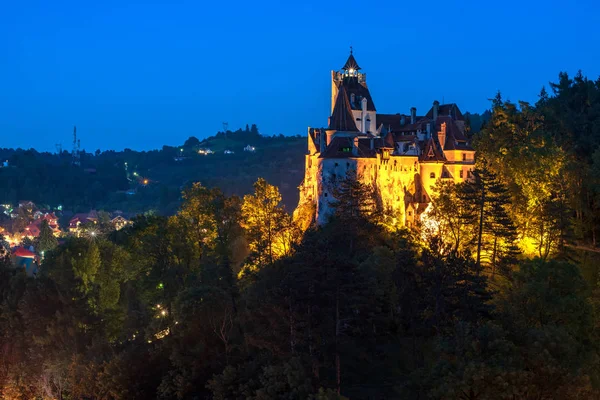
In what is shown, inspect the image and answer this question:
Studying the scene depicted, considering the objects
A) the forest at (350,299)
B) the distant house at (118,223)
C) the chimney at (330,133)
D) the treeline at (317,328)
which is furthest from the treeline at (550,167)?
the distant house at (118,223)

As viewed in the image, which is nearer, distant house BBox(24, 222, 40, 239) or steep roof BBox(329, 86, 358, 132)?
steep roof BBox(329, 86, 358, 132)

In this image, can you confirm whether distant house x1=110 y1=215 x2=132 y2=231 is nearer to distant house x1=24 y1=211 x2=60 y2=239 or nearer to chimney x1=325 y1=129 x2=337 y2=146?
distant house x1=24 y1=211 x2=60 y2=239

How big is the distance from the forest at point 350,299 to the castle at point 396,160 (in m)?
1.92

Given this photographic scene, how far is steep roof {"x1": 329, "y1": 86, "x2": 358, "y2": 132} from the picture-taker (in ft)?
215

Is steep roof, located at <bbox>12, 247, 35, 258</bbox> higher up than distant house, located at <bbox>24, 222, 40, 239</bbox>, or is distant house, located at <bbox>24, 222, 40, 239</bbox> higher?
distant house, located at <bbox>24, 222, 40, 239</bbox>

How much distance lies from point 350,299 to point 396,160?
1362 inches

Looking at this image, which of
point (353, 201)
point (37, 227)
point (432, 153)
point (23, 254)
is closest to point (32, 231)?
point (37, 227)

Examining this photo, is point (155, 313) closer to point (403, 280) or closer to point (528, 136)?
point (403, 280)

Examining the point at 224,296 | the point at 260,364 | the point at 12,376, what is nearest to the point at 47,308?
the point at 12,376

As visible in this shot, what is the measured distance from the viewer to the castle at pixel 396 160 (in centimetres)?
6166

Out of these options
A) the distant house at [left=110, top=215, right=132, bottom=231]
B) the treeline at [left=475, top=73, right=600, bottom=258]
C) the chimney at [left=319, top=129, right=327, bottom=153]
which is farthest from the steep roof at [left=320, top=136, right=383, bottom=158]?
the distant house at [left=110, top=215, right=132, bottom=231]

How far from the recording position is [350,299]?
3072 cm

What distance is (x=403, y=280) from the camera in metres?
36.3

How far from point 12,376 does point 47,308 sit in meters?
5.43
